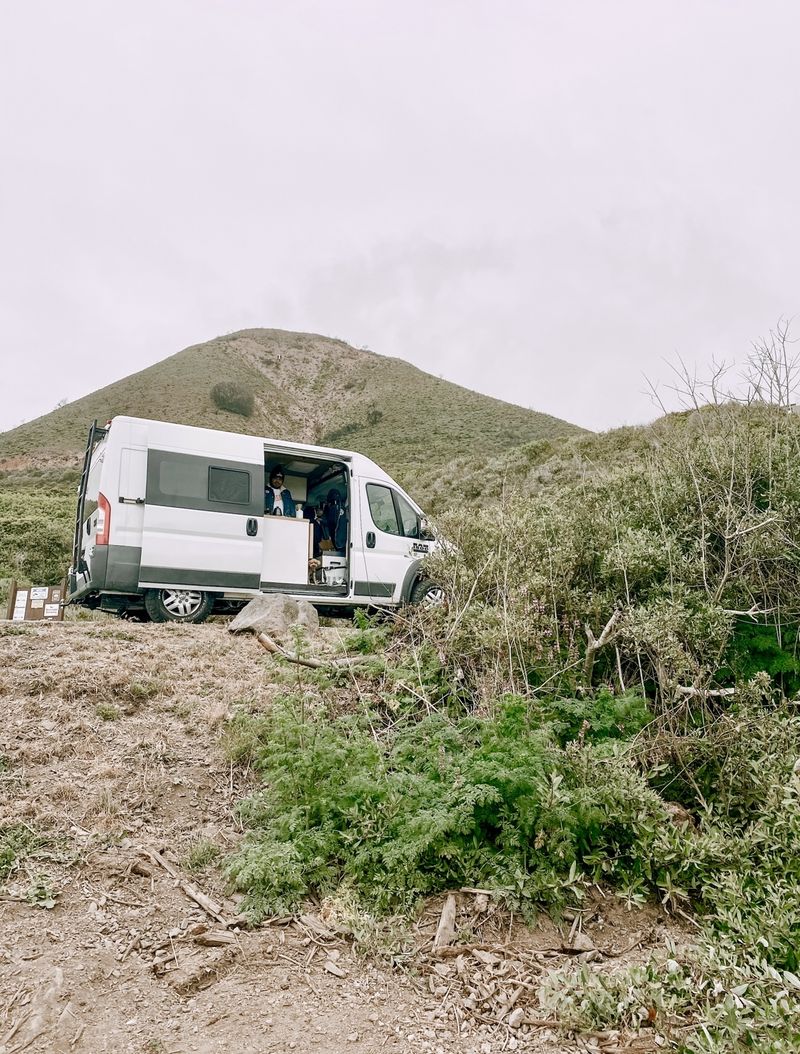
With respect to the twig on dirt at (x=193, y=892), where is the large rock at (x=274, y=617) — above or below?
above

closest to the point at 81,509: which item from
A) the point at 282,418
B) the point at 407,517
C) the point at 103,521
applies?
the point at 103,521

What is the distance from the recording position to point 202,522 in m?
8.59

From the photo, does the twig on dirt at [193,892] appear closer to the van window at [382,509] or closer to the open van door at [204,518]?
the open van door at [204,518]

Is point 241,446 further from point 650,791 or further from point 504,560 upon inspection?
point 650,791

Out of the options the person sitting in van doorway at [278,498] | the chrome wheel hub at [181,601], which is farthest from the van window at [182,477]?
the person sitting in van doorway at [278,498]

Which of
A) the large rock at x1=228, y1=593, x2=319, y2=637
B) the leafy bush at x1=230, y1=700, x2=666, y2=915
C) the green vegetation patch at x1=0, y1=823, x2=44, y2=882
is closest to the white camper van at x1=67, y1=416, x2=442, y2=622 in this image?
the large rock at x1=228, y1=593, x2=319, y2=637

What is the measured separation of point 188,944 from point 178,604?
240 inches

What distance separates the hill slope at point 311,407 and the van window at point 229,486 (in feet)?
67.2

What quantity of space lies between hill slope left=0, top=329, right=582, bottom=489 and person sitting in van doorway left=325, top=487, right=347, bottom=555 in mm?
18638

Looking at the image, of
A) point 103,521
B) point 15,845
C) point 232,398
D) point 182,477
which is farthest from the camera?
point 232,398

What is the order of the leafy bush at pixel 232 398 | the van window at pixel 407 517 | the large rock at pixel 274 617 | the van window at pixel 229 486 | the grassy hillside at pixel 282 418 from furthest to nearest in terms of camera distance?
the leafy bush at pixel 232 398 → the grassy hillside at pixel 282 418 → the van window at pixel 407 517 → the van window at pixel 229 486 → the large rock at pixel 274 617

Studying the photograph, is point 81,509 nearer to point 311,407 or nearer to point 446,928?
point 446,928

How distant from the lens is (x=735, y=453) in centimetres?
550

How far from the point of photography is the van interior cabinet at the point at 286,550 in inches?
368
